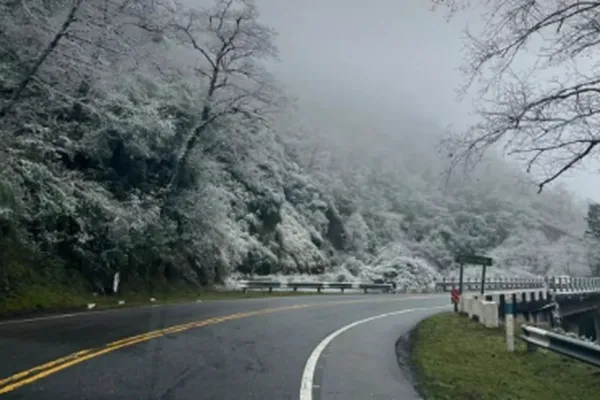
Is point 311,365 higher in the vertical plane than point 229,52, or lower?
lower

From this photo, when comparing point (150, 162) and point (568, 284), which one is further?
point (568, 284)

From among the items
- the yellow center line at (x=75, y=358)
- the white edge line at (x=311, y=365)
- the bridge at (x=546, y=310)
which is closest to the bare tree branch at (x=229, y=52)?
the bridge at (x=546, y=310)

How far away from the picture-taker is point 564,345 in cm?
880

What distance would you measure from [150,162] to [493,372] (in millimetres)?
18460

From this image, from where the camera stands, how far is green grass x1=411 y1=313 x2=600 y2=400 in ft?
24.7

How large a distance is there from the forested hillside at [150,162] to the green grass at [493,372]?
9.99 ft

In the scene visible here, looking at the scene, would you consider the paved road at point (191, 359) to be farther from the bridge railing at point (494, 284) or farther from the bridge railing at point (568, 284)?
the bridge railing at point (494, 284)

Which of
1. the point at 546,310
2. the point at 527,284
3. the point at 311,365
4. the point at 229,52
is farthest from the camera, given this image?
the point at 527,284

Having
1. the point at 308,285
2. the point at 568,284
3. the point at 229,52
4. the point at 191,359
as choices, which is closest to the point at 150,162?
the point at 229,52

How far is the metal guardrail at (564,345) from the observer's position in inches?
312

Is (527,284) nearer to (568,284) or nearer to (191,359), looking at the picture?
(568,284)

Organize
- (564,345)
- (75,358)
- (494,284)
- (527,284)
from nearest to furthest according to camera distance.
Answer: (75,358), (564,345), (494,284), (527,284)

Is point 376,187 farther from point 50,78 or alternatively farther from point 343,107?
point 50,78

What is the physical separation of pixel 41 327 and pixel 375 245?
4475cm
